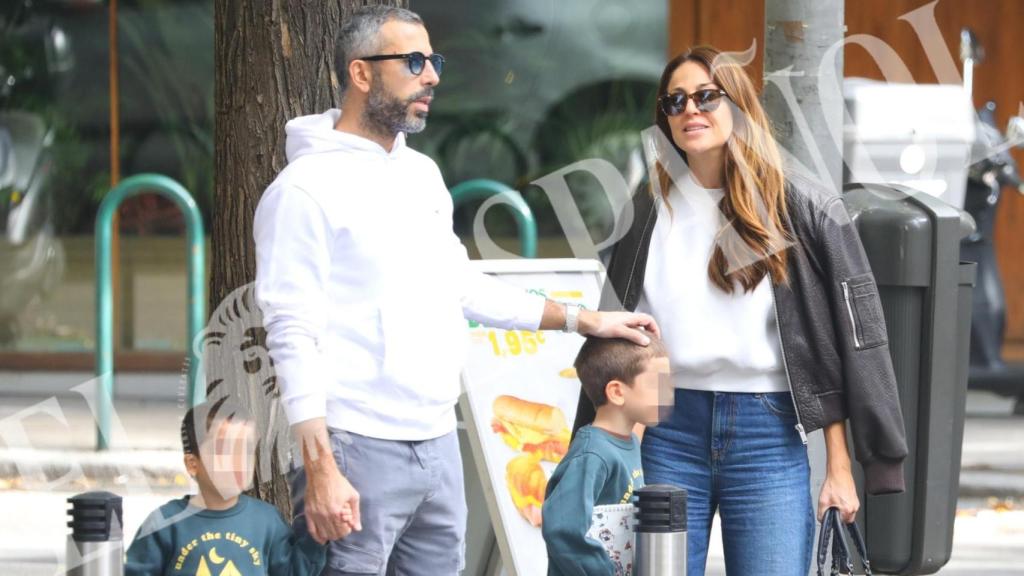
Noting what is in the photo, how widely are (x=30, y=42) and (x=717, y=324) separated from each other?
9380mm

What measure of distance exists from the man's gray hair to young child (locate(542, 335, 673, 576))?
0.84 m

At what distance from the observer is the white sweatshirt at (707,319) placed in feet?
12.4

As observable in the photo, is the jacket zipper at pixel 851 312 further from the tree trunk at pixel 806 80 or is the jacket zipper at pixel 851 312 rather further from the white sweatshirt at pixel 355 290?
the tree trunk at pixel 806 80

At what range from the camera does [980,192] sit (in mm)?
10594

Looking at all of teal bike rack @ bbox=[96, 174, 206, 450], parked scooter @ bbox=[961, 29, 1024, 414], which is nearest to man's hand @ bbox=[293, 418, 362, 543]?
teal bike rack @ bbox=[96, 174, 206, 450]

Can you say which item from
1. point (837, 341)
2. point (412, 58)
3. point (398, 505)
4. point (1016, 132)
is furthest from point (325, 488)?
point (1016, 132)

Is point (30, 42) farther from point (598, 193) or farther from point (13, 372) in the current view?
point (598, 193)

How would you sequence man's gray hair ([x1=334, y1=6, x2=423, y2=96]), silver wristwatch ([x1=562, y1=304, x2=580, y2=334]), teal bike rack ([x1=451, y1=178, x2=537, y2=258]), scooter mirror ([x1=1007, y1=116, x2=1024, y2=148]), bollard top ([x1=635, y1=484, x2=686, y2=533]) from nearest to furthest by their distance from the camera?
bollard top ([x1=635, y1=484, x2=686, y2=533]) → man's gray hair ([x1=334, y1=6, x2=423, y2=96]) → silver wristwatch ([x1=562, y1=304, x2=580, y2=334]) → teal bike rack ([x1=451, y1=178, x2=537, y2=258]) → scooter mirror ([x1=1007, y1=116, x2=1024, y2=148])

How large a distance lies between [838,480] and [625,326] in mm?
578

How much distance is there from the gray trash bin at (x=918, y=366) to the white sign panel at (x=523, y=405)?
3.09 feet

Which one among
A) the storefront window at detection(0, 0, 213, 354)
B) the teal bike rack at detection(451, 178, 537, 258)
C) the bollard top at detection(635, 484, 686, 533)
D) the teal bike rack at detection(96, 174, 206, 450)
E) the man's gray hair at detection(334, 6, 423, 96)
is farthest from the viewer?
the storefront window at detection(0, 0, 213, 354)

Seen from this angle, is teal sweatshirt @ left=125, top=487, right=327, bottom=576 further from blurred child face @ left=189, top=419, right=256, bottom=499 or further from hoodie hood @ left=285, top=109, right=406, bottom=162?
hoodie hood @ left=285, top=109, right=406, bottom=162

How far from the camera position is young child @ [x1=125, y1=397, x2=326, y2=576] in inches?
139

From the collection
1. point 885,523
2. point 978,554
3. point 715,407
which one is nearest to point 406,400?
point 715,407
